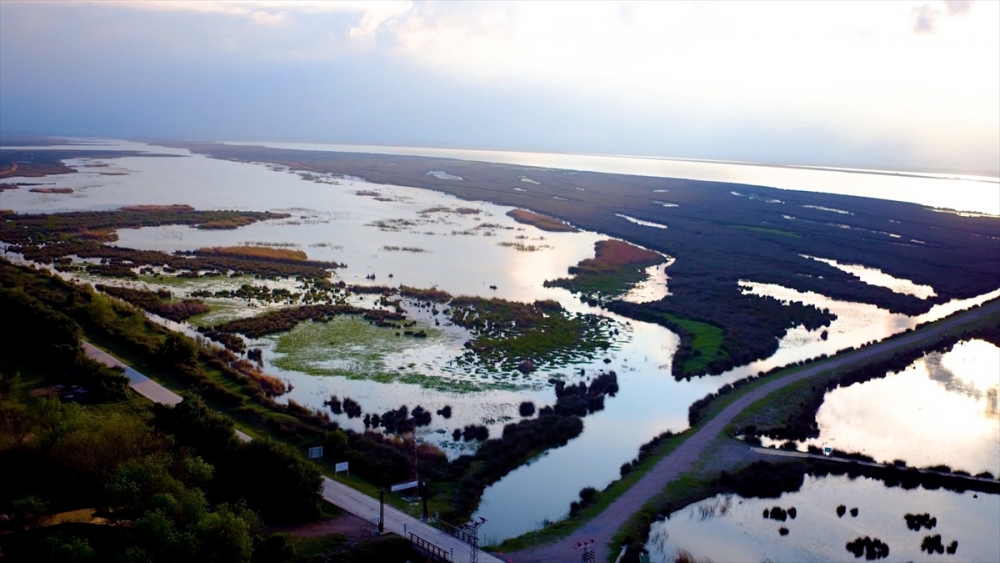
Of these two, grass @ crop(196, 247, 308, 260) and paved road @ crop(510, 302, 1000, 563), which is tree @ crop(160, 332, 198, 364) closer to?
paved road @ crop(510, 302, 1000, 563)

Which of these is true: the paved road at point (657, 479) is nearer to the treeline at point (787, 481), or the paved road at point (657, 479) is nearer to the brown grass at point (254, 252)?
the treeline at point (787, 481)

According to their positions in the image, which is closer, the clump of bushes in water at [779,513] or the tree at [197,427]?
the tree at [197,427]

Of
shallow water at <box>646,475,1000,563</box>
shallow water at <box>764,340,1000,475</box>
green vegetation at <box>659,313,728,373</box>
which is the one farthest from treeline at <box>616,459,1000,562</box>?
green vegetation at <box>659,313,728,373</box>

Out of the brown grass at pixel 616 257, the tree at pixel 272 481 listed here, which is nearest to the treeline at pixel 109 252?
the brown grass at pixel 616 257

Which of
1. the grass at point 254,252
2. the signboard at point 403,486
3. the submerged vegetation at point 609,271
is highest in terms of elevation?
the submerged vegetation at point 609,271

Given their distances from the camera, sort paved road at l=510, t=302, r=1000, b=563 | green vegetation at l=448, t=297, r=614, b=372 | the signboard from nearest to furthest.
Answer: paved road at l=510, t=302, r=1000, b=563 → the signboard → green vegetation at l=448, t=297, r=614, b=372

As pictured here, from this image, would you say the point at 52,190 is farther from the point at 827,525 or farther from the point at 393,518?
the point at 827,525

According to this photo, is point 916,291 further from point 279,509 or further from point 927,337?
point 279,509

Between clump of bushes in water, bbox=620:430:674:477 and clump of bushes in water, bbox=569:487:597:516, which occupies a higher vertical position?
clump of bushes in water, bbox=620:430:674:477
